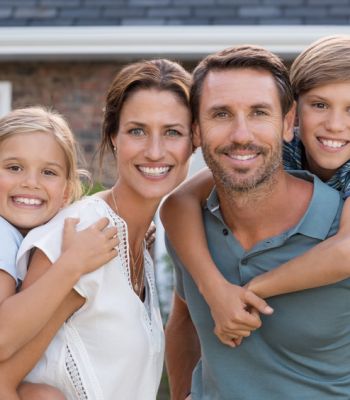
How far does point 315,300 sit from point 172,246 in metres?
0.68

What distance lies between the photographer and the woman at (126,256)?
10.4ft

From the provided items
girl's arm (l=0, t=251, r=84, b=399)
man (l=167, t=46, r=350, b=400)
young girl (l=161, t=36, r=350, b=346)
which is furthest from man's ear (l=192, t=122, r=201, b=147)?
girl's arm (l=0, t=251, r=84, b=399)

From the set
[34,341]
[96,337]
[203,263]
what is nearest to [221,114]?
[203,263]

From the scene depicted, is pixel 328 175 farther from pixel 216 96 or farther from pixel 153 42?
pixel 153 42

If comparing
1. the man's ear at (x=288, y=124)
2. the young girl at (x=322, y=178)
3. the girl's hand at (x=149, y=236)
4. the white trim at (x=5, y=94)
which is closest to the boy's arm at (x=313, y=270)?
the young girl at (x=322, y=178)

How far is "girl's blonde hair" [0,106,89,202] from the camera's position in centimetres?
338

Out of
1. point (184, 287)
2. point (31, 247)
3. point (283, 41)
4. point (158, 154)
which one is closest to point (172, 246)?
point (184, 287)

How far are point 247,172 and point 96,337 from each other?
29.8 inches

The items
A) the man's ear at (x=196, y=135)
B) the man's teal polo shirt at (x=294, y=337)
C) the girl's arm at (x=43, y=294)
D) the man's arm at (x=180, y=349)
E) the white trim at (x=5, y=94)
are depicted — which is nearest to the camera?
the girl's arm at (x=43, y=294)

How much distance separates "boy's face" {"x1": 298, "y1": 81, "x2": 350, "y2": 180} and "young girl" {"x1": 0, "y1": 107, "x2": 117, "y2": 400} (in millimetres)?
923

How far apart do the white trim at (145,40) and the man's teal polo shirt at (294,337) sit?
453cm

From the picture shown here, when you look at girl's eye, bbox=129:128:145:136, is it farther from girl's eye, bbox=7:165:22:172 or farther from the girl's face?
girl's eye, bbox=7:165:22:172

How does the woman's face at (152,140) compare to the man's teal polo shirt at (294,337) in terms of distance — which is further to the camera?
the woman's face at (152,140)

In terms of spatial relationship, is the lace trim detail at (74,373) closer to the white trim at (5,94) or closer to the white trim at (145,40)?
the white trim at (145,40)
